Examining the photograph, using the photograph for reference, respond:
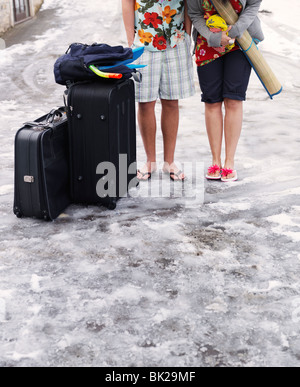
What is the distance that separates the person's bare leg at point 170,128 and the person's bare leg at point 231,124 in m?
0.31

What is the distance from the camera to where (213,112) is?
3494 millimetres

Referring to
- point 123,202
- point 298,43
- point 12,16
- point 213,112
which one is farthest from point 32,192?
point 12,16

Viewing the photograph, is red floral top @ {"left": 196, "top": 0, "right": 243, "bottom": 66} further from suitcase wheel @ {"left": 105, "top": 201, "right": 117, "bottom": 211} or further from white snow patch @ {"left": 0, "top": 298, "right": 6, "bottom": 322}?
white snow patch @ {"left": 0, "top": 298, "right": 6, "bottom": 322}

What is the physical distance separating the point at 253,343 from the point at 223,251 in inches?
28.5

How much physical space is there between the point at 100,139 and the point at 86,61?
41 cm

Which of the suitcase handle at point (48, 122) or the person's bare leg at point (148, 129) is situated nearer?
the suitcase handle at point (48, 122)

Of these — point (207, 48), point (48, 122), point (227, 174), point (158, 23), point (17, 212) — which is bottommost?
point (227, 174)

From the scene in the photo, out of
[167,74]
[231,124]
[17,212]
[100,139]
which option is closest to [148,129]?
[167,74]

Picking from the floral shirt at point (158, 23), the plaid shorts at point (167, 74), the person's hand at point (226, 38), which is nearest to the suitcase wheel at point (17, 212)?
the plaid shorts at point (167, 74)

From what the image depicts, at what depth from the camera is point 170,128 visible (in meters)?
3.52

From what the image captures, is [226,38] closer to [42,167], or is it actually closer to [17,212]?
[42,167]

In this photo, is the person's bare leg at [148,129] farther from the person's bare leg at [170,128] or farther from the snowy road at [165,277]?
the snowy road at [165,277]

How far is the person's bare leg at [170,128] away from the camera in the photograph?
3465 mm

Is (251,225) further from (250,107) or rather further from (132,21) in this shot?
(250,107)
